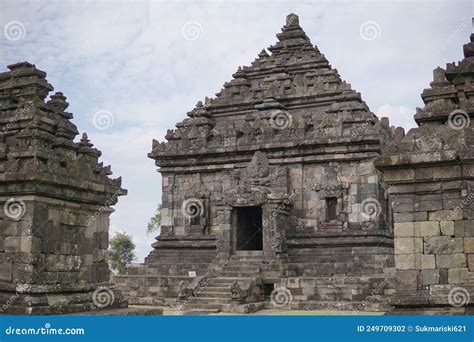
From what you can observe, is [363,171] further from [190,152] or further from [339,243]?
[190,152]

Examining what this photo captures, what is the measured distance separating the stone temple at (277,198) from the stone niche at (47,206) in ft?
26.7

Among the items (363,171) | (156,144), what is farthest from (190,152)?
(363,171)

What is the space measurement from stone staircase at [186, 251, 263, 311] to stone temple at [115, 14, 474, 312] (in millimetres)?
52

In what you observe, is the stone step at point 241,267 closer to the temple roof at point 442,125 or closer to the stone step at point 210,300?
the stone step at point 210,300

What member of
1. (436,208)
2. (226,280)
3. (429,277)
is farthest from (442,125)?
(226,280)

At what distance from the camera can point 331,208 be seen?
23.2m

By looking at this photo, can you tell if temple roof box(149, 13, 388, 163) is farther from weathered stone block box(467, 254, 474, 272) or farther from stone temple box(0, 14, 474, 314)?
weathered stone block box(467, 254, 474, 272)

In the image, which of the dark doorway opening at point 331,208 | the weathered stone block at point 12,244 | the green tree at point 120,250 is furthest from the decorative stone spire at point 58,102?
the green tree at point 120,250

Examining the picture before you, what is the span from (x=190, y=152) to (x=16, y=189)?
15.6 metres

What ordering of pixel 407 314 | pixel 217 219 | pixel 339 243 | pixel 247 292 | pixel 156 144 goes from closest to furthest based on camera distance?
pixel 407 314
pixel 247 292
pixel 339 243
pixel 217 219
pixel 156 144

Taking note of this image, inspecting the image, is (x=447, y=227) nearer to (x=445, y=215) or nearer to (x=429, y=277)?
(x=445, y=215)

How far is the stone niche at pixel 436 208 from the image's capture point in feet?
31.1

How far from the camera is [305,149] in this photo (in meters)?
23.5

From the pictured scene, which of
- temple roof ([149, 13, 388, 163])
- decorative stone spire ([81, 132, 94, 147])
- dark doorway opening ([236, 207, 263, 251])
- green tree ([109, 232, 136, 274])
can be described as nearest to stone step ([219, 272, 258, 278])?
dark doorway opening ([236, 207, 263, 251])
